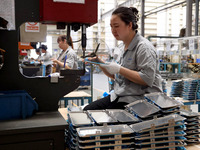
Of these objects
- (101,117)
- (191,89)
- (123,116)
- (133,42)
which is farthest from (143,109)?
(191,89)

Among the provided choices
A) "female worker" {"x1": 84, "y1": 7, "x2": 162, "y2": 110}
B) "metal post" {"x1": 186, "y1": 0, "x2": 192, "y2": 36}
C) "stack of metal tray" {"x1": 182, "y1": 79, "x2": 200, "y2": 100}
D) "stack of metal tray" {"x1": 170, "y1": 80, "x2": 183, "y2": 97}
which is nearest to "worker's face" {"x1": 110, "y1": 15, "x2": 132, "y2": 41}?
"female worker" {"x1": 84, "y1": 7, "x2": 162, "y2": 110}

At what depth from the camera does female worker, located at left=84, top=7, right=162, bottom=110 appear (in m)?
1.70

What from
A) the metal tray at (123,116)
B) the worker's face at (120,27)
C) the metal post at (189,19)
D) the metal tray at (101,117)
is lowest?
the metal tray at (123,116)

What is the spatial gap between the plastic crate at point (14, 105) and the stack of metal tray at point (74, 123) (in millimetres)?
266

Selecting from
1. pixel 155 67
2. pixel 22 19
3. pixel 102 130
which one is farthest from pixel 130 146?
pixel 22 19

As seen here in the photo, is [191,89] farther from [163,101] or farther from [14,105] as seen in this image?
[14,105]

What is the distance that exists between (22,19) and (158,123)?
3.28 feet

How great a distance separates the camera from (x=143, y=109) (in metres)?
1.34

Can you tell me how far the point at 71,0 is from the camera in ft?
4.21

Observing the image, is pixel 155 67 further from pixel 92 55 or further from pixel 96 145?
pixel 96 145

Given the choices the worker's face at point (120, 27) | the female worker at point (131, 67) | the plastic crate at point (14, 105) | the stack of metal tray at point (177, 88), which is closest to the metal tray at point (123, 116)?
the female worker at point (131, 67)

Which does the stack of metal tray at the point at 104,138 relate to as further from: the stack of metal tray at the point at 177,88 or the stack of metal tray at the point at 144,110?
the stack of metal tray at the point at 177,88

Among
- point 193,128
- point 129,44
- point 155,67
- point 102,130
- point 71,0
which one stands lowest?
point 193,128

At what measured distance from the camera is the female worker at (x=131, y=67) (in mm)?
1700
